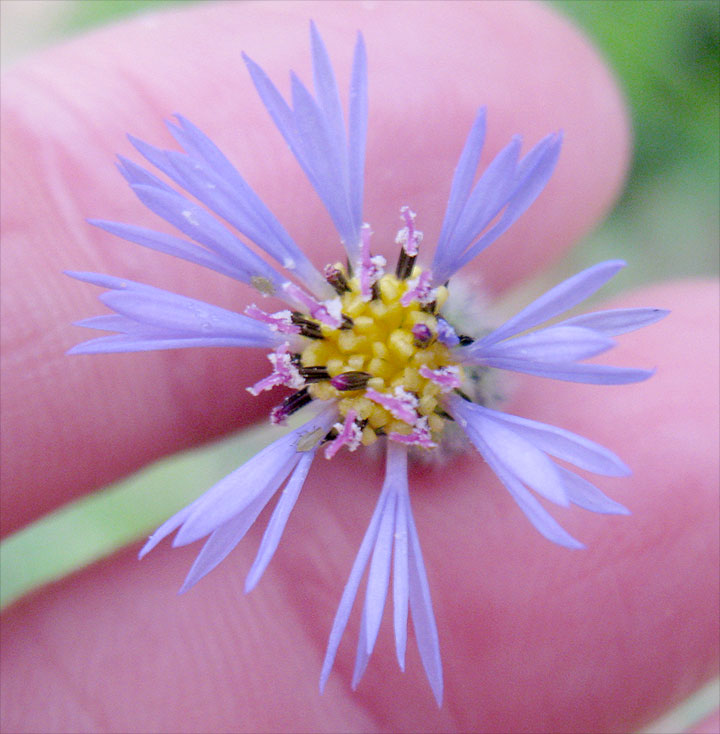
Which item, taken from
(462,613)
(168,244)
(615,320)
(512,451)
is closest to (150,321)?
(168,244)

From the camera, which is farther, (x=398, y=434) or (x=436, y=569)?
(x=436, y=569)

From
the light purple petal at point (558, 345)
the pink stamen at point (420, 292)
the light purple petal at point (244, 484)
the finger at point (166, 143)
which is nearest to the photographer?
the light purple petal at point (558, 345)

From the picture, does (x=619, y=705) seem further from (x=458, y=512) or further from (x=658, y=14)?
(x=658, y=14)

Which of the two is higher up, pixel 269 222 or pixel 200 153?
pixel 200 153

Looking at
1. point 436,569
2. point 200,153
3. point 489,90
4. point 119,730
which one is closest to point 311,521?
point 436,569

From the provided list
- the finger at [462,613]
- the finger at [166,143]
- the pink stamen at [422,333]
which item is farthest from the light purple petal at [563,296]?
the finger at [166,143]

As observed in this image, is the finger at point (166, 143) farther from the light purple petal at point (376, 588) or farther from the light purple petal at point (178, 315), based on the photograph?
the light purple petal at point (376, 588)
